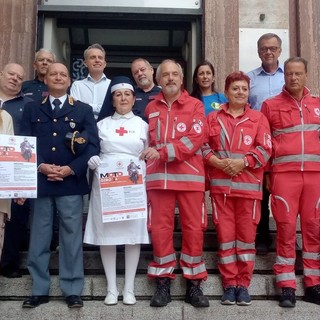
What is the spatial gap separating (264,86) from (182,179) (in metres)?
1.67

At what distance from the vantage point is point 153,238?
14.9ft

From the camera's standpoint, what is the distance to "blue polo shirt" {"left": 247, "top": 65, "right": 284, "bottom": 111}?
219 inches

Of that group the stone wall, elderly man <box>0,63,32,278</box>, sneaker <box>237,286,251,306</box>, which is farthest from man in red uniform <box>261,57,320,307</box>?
the stone wall

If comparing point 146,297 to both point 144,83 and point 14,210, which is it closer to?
point 14,210

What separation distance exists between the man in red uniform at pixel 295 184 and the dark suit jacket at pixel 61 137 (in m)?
1.65

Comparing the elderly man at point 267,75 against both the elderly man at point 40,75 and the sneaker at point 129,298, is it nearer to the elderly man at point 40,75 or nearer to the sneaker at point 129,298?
the elderly man at point 40,75

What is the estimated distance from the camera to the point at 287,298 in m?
4.50

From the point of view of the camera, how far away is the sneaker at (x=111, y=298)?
176 inches

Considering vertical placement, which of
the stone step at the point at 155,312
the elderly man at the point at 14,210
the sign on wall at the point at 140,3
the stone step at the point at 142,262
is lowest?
the stone step at the point at 155,312

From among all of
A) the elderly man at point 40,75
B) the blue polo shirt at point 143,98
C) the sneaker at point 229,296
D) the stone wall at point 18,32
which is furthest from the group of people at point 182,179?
the stone wall at point 18,32

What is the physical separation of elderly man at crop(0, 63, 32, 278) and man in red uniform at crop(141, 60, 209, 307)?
4.16ft

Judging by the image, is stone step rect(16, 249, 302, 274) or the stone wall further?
the stone wall

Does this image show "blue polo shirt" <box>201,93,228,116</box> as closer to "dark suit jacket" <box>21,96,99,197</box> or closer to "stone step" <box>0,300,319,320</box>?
"dark suit jacket" <box>21,96,99,197</box>

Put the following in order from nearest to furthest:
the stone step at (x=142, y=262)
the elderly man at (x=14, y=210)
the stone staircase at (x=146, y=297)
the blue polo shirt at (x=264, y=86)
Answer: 1. the stone staircase at (x=146, y=297)
2. the elderly man at (x=14, y=210)
3. the stone step at (x=142, y=262)
4. the blue polo shirt at (x=264, y=86)
